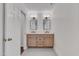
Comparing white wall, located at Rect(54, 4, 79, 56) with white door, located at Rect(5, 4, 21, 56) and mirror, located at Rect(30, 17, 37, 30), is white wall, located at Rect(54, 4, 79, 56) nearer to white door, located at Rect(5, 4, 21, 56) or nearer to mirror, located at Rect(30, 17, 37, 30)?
white door, located at Rect(5, 4, 21, 56)

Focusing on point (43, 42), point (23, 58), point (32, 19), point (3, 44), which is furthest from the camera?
point (32, 19)

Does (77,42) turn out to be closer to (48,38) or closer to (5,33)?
(5,33)

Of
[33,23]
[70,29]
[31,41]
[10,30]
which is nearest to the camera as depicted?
[10,30]

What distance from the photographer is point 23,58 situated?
104 cm

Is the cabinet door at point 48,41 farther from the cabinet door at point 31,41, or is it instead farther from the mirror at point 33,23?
the mirror at point 33,23

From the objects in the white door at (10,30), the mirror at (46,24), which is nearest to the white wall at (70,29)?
the white door at (10,30)

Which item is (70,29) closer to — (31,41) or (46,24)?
(31,41)

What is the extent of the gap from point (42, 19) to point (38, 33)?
82 cm

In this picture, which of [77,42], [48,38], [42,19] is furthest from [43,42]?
[77,42]

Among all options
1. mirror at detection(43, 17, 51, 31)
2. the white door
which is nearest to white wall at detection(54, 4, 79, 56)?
the white door

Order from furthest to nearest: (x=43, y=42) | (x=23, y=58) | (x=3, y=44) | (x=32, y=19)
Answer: (x=32, y=19) → (x=43, y=42) → (x=3, y=44) → (x=23, y=58)

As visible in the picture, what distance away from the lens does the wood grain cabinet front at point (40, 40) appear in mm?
6855

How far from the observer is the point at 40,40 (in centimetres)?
692

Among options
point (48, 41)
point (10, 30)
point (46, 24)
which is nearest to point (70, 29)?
point (10, 30)
